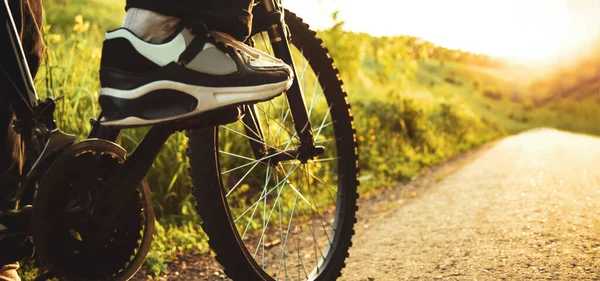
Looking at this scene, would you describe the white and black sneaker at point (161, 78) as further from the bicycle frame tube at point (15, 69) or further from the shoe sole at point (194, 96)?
the bicycle frame tube at point (15, 69)

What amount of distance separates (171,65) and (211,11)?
182 millimetres

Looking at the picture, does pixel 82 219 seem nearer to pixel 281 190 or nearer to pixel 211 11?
pixel 211 11

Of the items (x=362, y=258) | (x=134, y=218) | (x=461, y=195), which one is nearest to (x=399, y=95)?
(x=461, y=195)

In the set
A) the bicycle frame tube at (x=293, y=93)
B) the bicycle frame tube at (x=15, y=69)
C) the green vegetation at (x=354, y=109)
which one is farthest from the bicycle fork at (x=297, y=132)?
the green vegetation at (x=354, y=109)

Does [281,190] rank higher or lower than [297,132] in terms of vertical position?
lower

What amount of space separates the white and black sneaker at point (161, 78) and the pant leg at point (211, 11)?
0.04 m

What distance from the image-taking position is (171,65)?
4.50 feet

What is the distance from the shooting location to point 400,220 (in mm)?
3939

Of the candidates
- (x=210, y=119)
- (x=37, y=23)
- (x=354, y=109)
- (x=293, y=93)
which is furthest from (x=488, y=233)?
(x=354, y=109)

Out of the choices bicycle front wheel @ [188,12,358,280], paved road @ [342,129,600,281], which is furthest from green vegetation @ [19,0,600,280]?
paved road @ [342,129,600,281]

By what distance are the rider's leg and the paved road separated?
1.43 meters

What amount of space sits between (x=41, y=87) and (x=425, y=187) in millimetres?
3631

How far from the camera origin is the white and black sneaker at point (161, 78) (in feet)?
4.45

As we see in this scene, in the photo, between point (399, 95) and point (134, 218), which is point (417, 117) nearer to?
point (399, 95)
